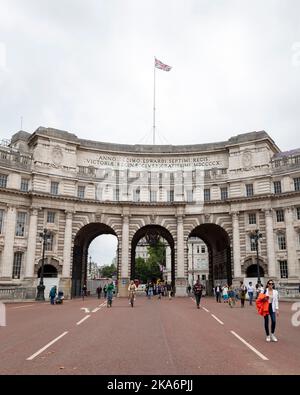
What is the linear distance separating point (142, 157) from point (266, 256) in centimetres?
2066

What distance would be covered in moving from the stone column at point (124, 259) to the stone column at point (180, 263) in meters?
6.38

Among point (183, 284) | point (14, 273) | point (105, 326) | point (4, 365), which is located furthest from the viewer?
point (183, 284)

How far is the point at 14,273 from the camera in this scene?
1647 inches

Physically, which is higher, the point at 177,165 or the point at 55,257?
the point at 177,165

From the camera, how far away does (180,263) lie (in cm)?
4762

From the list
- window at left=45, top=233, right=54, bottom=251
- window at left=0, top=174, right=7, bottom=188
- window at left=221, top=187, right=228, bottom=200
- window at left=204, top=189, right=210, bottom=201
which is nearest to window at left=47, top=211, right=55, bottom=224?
window at left=45, top=233, right=54, bottom=251

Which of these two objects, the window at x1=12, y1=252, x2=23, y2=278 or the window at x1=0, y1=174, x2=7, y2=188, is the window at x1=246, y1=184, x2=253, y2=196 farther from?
the window at x1=0, y1=174, x2=7, y2=188

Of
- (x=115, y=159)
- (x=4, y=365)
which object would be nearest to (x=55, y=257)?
(x=115, y=159)

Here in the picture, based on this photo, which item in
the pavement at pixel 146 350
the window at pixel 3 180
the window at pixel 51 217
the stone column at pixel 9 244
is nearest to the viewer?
the pavement at pixel 146 350

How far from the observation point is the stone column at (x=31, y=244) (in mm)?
42062

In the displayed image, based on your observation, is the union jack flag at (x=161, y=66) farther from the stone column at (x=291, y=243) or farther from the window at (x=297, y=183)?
the stone column at (x=291, y=243)

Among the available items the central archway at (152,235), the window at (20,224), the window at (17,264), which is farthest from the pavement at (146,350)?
the central archway at (152,235)

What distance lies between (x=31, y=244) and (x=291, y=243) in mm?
29628
